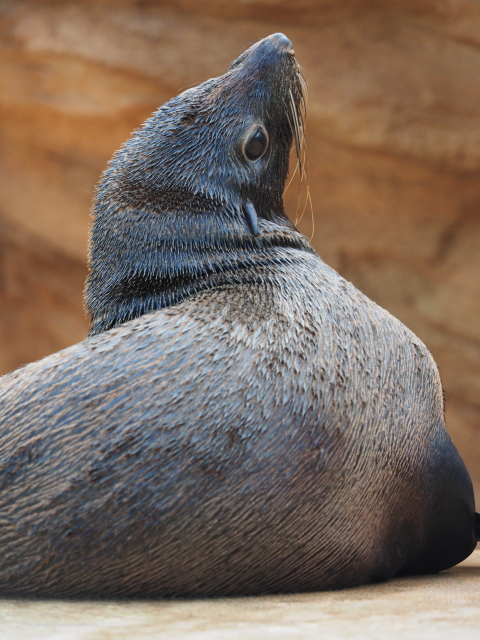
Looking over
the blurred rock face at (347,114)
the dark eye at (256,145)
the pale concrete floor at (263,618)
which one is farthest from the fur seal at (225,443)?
the blurred rock face at (347,114)

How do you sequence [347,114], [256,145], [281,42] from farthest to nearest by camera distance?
1. [347,114]
2. [281,42]
3. [256,145]

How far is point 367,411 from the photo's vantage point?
7.95 ft

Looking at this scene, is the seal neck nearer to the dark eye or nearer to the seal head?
the seal head

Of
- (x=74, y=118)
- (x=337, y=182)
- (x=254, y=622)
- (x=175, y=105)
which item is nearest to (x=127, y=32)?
(x=74, y=118)

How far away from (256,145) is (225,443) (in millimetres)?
1518

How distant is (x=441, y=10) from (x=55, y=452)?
448 cm

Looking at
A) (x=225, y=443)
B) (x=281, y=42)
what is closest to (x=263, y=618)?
(x=225, y=443)

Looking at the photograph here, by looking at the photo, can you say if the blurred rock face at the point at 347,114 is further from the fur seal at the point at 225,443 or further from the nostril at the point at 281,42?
the fur seal at the point at 225,443

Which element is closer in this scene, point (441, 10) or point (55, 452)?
point (55, 452)

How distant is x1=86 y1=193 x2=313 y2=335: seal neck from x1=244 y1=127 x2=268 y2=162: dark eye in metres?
0.26

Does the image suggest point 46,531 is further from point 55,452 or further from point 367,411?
point 367,411

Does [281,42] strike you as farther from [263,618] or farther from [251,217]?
[263,618]

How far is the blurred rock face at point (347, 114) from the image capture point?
5.64m

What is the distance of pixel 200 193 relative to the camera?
10.1ft
